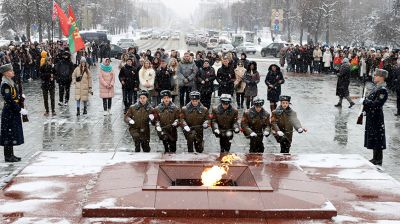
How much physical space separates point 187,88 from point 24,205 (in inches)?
363

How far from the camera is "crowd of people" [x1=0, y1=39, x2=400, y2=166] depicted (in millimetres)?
9922

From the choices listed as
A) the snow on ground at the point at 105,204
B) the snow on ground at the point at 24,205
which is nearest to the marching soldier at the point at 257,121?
the snow on ground at the point at 105,204

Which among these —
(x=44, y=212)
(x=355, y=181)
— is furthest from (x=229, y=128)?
(x=44, y=212)

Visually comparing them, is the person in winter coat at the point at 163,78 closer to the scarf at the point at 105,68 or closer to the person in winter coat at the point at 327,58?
the scarf at the point at 105,68

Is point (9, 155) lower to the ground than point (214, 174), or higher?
lower

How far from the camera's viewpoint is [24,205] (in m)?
6.94

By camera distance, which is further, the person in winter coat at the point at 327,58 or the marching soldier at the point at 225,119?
the person in winter coat at the point at 327,58

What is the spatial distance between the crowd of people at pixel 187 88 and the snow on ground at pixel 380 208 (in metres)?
2.54

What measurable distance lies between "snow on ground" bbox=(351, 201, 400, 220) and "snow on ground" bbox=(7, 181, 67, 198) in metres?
4.12

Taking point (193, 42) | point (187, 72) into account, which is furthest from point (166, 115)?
point (193, 42)

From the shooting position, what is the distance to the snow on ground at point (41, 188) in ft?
24.3

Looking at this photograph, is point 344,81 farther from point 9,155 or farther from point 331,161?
point 9,155

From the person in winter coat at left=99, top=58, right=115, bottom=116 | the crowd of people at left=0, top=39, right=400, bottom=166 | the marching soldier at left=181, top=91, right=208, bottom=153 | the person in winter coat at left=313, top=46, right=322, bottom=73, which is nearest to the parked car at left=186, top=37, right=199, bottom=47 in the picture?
the person in winter coat at left=313, top=46, right=322, bottom=73

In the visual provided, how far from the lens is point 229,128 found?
9977 millimetres
